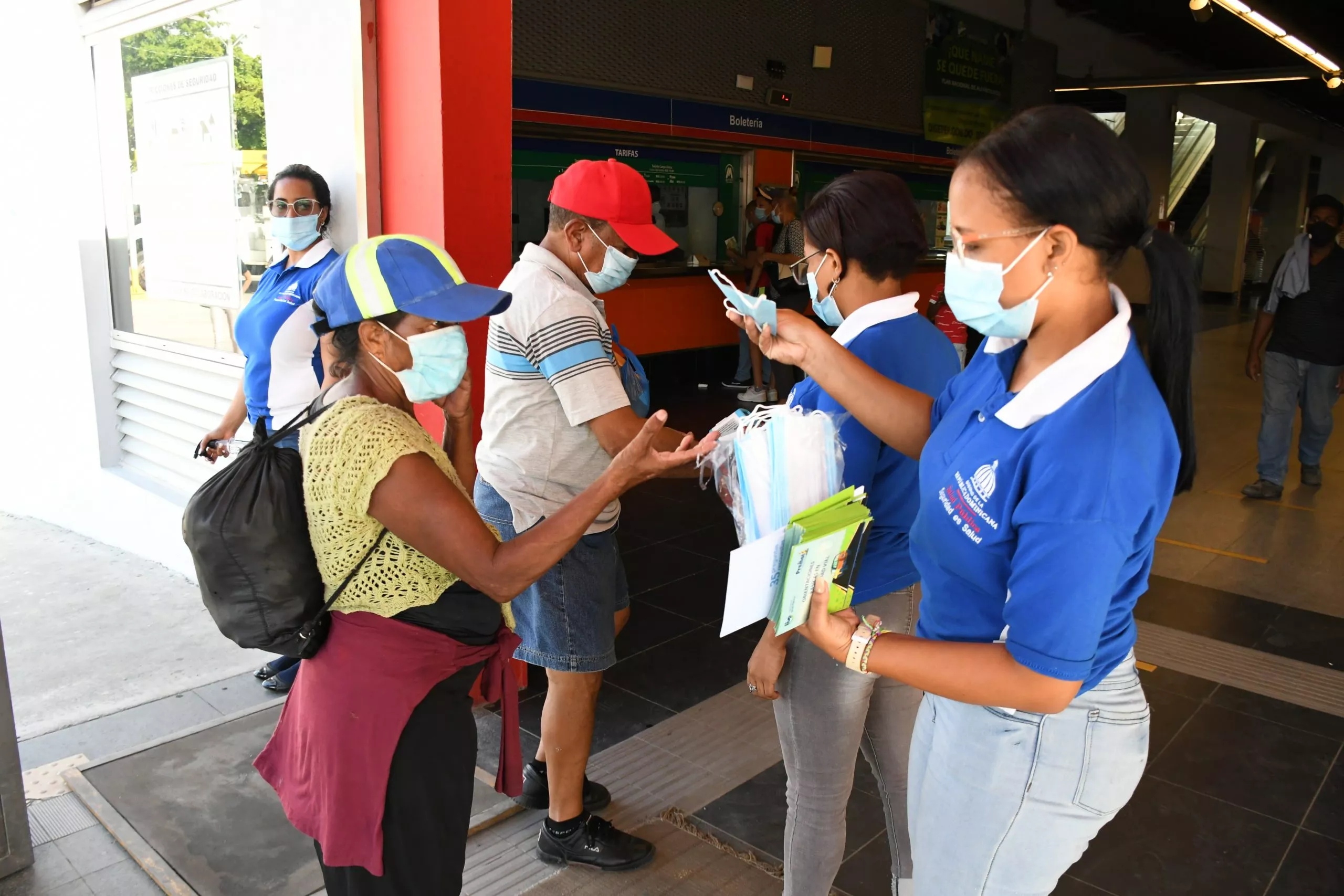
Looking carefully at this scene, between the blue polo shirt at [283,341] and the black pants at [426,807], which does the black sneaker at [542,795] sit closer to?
the black pants at [426,807]

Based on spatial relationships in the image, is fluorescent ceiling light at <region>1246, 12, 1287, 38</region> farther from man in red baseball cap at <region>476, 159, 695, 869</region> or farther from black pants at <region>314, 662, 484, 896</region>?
black pants at <region>314, 662, 484, 896</region>

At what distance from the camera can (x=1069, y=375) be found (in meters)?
1.24

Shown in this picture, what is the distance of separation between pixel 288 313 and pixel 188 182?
164cm

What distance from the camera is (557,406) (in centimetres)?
231

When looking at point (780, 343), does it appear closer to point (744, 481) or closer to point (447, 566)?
point (744, 481)

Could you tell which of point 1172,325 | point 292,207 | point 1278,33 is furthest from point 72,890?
point 1278,33

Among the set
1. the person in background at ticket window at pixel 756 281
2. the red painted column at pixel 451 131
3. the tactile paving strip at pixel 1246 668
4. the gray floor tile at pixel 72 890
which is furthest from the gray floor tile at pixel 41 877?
the person in background at ticket window at pixel 756 281

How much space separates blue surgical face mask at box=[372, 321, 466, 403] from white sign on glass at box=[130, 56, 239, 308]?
2.75m

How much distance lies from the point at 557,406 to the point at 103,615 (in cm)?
Result: 311

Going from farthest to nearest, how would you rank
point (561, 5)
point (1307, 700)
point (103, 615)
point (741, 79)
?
point (741, 79) → point (561, 5) → point (103, 615) → point (1307, 700)

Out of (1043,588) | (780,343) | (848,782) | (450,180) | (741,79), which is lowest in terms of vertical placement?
(848,782)

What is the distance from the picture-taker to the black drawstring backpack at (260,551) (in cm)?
156

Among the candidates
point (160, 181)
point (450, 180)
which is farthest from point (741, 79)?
point (450, 180)

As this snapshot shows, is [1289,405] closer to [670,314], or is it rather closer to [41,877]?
[670,314]
